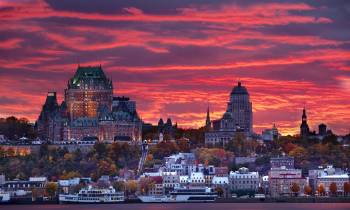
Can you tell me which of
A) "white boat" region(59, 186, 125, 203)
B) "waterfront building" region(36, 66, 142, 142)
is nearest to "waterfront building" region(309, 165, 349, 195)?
"white boat" region(59, 186, 125, 203)

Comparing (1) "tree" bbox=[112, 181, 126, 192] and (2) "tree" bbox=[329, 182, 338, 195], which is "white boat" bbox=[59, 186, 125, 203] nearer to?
(1) "tree" bbox=[112, 181, 126, 192]

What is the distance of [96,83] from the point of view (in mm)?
191125

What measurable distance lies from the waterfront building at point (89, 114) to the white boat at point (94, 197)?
37638 millimetres

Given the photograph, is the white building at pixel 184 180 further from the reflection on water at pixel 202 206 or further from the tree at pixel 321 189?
the tree at pixel 321 189

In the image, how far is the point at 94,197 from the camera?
14038 centimetres

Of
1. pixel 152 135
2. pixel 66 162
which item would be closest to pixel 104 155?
pixel 66 162

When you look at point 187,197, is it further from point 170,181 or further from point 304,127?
point 304,127

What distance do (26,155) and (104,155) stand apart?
30.4 ft

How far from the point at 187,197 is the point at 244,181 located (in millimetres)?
8205

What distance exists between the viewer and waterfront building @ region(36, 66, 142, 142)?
18200cm

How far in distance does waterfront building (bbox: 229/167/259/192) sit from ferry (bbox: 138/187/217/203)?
5.52 meters

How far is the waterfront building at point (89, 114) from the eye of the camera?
7165 inches

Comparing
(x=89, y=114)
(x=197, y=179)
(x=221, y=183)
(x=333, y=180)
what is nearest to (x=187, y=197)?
(x=221, y=183)

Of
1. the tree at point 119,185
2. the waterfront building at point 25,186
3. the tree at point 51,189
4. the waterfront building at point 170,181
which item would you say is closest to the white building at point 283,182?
the waterfront building at point 170,181
